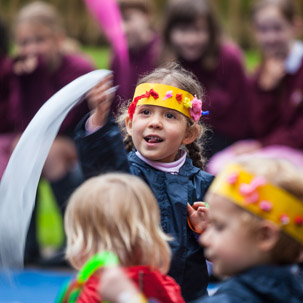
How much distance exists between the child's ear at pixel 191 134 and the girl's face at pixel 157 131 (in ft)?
0.17

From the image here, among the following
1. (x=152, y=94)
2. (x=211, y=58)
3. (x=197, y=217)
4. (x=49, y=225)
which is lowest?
(x=49, y=225)

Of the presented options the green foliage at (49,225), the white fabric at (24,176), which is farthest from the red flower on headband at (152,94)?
the green foliage at (49,225)

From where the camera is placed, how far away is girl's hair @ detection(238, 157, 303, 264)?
1.94 metres

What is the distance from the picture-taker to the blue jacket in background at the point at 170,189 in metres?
2.74

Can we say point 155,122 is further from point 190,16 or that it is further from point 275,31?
point 275,31

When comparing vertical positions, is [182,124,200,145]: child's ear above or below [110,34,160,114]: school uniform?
above

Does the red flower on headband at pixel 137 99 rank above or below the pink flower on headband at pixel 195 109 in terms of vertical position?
above

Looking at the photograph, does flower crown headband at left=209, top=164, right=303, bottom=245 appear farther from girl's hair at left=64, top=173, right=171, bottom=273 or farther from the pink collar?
the pink collar

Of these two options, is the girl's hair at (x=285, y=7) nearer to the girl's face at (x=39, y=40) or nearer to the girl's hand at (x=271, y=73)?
the girl's hand at (x=271, y=73)

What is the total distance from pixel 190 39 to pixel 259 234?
3.27m

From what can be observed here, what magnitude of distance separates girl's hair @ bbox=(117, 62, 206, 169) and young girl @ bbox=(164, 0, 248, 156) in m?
1.88

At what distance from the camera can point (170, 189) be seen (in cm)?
277

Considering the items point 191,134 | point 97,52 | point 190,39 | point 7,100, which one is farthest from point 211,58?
point 97,52

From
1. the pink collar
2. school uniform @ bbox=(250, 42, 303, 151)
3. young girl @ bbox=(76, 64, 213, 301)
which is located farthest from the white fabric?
school uniform @ bbox=(250, 42, 303, 151)
